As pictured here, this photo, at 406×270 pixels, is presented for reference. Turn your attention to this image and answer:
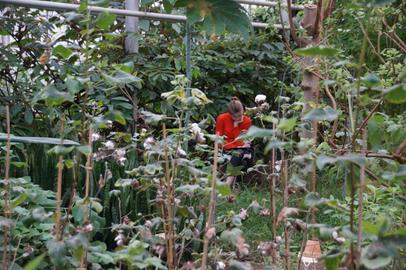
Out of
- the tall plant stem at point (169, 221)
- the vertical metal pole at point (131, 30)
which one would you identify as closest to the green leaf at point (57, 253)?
the tall plant stem at point (169, 221)

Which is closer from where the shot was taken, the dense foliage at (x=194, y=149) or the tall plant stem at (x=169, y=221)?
the dense foliage at (x=194, y=149)

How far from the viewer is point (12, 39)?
5.56 m

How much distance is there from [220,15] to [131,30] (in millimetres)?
4710

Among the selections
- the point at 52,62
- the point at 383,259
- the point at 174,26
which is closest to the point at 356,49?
the point at 174,26

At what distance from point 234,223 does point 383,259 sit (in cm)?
65

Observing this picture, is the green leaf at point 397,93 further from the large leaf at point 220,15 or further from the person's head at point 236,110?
the person's head at point 236,110

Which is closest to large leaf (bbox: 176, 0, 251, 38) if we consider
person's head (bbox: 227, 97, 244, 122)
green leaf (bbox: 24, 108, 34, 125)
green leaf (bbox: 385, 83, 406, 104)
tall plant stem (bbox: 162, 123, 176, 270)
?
green leaf (bbox: 385, 83, 406, 104)

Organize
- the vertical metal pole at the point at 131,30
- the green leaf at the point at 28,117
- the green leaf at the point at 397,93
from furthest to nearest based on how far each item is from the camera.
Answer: the vertical metal pole at the point at 131,30 < the green leaf at the point at 28,117 < the green leaf at the point at 397,93

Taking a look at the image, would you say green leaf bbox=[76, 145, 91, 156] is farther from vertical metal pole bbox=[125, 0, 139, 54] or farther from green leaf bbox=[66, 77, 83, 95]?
vertical metal pole bbox=[125, 0, 139, 54]

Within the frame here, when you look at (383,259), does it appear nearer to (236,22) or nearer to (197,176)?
(236,22)

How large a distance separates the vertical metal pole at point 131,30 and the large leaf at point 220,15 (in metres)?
4.32

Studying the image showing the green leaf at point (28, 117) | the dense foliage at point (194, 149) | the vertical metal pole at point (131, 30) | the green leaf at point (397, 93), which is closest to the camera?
the green leaf at point (397, 93)

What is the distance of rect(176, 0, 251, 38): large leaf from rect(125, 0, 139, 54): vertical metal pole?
14.2ft

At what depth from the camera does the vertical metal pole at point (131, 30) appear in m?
5.61
